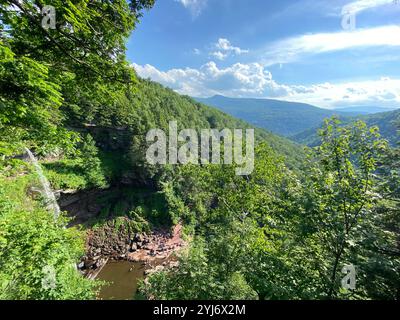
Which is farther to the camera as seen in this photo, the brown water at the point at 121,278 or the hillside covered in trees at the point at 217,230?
the brown water at the point at 121,278

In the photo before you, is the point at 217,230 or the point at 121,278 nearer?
the point at 217,230

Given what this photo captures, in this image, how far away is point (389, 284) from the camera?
456 centimetres

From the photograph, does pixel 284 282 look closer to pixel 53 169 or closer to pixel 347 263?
pixel 347 263

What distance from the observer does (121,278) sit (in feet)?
87.8

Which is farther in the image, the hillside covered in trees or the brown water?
the brown water

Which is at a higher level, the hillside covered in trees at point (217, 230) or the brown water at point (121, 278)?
the hillside covered in trees at point (217, 230)

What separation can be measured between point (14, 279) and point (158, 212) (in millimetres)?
33083

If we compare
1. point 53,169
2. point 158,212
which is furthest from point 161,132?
point 53,169

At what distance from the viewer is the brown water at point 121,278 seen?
23406 mm

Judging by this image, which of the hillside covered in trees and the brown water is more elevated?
the hillside covered in trees

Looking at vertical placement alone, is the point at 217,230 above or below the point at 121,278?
above

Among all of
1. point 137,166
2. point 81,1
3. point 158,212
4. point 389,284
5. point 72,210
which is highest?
point 81,1

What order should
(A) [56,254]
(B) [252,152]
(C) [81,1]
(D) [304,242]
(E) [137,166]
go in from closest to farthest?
(C) [81,1], (D) [304,242], (A) [56,254], (B) [252,152], (E) [137,166]

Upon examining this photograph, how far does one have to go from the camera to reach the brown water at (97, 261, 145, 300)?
23406mm
